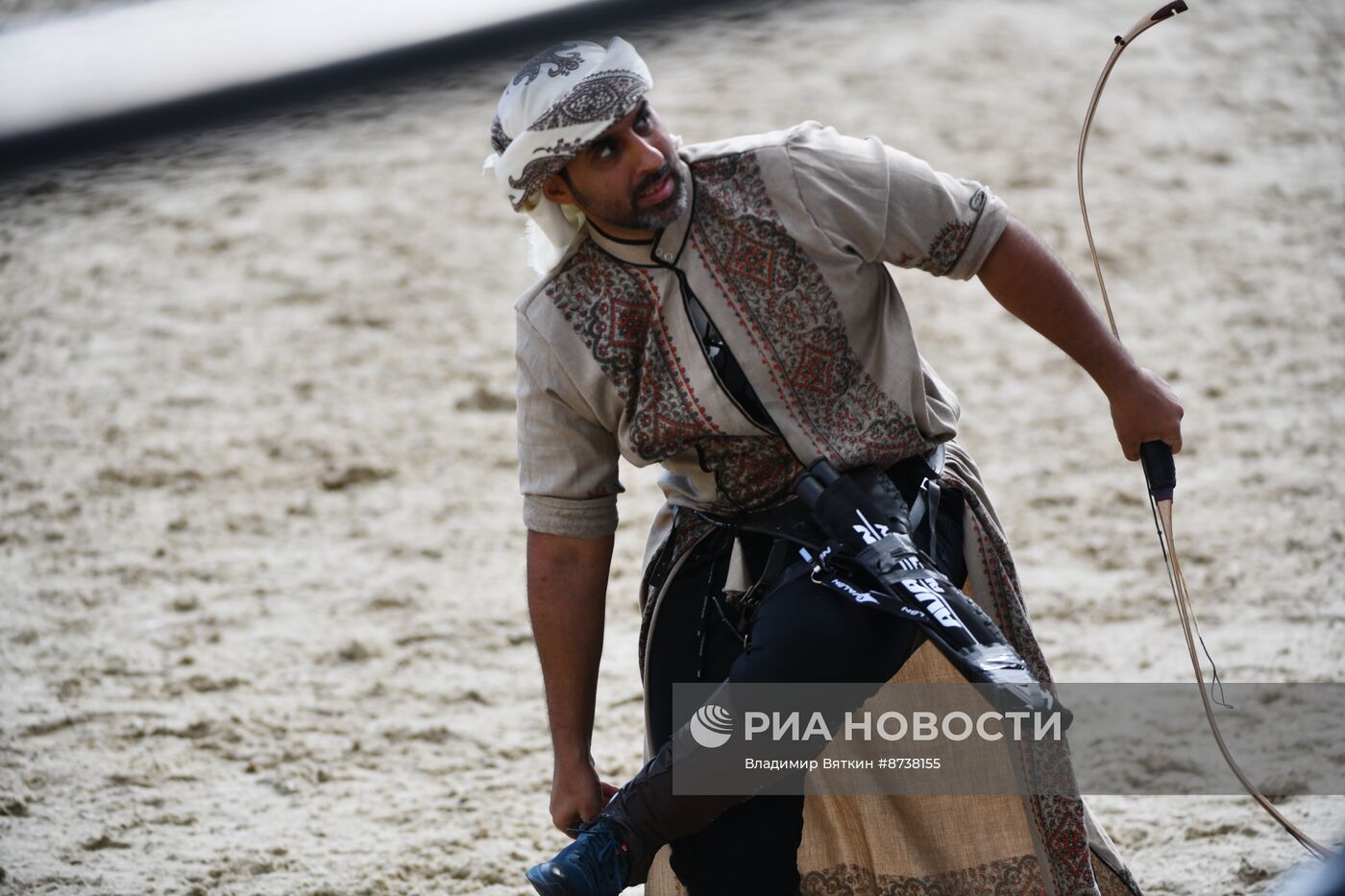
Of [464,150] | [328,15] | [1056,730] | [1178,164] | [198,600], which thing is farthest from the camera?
[464,150]

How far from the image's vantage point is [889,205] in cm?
186

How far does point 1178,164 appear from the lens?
232 inches

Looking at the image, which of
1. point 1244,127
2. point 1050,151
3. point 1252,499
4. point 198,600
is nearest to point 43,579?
point 198,600

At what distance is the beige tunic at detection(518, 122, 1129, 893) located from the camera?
187 centimetres

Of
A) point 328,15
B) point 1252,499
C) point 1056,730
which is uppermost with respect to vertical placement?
point 328,15

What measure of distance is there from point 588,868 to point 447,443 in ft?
9.77

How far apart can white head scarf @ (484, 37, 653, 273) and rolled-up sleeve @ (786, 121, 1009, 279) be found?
26 cm

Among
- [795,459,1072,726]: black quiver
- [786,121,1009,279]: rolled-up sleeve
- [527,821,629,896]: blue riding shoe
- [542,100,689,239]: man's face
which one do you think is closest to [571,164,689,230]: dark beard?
[542,100,689,239]: man's face

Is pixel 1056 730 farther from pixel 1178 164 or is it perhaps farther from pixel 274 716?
pixel 1178 164

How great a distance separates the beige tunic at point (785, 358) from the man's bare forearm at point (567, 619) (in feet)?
0.14

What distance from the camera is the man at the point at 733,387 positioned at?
5.95 ft

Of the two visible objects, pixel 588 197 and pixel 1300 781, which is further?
pixel 1300 781

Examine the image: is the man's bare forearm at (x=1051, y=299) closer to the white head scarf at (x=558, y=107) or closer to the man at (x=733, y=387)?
the man at (x=733, y=387)

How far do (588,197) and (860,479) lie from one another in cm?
54
